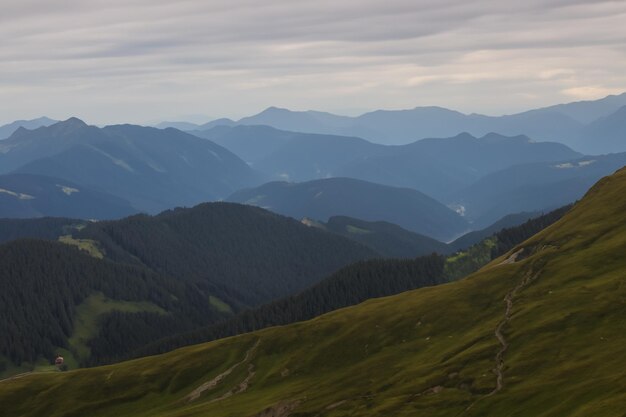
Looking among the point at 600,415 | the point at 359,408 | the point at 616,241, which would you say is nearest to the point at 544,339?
the point at 359,408

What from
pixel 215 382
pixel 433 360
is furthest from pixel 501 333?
pixel 215 382

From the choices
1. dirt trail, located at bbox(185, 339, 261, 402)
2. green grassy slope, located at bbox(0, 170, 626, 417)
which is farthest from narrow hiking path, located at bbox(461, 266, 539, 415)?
dirt trail, located at bbox(185, 339, 261, 402)

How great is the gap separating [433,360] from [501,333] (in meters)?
13.0

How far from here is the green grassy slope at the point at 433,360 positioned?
111250 mm

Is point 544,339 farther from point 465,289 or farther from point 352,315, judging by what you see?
point 352,315

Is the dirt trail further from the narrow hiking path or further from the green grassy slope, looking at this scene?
the narrow hiking path

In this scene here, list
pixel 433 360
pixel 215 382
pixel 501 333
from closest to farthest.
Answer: pixel 433 360 → pixel 501 333 → pixel 215 382

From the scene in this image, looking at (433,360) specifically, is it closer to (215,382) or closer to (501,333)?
(501,333)

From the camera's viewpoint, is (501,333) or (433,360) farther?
(501,333)

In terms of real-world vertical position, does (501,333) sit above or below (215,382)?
below

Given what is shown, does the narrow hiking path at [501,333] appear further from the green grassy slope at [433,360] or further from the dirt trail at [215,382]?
the dirt trail at [215,382]

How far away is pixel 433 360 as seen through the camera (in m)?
139

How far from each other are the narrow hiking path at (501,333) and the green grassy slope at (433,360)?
0.39 m

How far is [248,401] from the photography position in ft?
502
